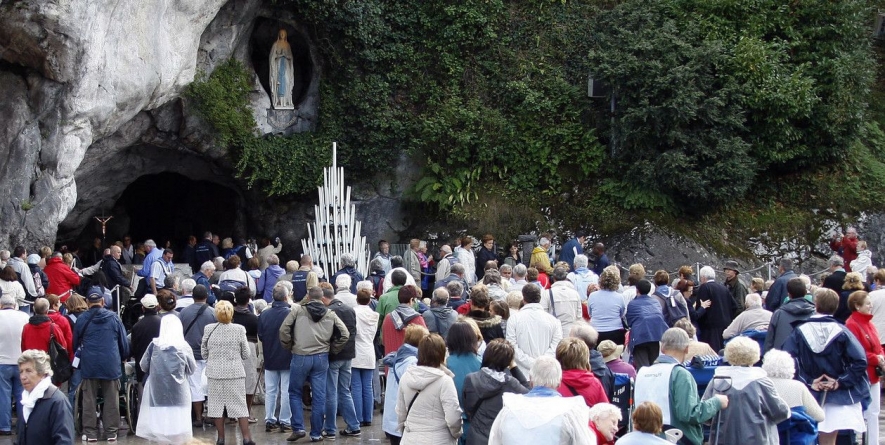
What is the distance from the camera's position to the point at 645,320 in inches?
496

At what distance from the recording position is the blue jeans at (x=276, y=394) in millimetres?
12656

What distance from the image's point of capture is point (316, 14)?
22953 mm

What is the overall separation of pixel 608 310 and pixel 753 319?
68.9 inches

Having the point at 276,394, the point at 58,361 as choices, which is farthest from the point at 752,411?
the point at 58,361

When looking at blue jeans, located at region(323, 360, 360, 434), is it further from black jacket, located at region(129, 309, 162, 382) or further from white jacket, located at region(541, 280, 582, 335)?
white jacket, located at region(541, 280, 582, 335)

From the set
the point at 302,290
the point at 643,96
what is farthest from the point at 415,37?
the point at 302,290

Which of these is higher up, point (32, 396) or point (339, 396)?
point (32, 396)

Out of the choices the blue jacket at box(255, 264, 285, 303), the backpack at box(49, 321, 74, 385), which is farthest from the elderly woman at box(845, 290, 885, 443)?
the blue jacket at box(255, 264, 285, 303)

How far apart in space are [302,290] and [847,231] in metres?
11.1

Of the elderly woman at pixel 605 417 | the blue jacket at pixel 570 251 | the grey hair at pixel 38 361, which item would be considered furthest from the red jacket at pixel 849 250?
the grey hair at pixel 38 361

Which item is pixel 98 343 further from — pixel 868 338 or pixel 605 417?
pixel 868 338

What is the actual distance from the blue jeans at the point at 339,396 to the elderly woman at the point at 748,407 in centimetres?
481

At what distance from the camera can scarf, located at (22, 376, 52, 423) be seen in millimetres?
8141

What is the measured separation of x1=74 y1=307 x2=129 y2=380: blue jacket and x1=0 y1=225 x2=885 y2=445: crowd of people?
0.7 inches
